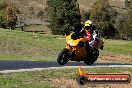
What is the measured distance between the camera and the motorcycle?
898 cm

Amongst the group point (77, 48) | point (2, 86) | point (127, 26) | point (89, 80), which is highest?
point (77, 48)

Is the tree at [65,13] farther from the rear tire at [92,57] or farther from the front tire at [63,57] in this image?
the rear tire at [92,57]

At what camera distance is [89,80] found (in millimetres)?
8938

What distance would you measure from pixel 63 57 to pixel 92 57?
780mm

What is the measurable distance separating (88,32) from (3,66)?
806 inches

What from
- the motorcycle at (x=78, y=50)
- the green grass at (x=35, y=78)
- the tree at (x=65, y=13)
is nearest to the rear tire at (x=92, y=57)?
the motorcycle at (x=78, y=50)

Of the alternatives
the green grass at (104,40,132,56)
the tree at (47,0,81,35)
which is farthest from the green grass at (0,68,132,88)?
the green grass at (104,40,132,56)

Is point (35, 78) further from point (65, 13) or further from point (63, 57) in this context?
point (65, 13)

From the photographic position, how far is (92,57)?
952cm

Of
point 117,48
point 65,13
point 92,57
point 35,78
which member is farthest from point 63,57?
point 117,48

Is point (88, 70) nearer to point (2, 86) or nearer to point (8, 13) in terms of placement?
point (2, 86)

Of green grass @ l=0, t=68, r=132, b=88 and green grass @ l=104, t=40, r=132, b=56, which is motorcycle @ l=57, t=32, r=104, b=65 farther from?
green grass @ l=104, t=40, r=132, b=56

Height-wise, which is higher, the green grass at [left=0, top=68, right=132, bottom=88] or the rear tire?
the rear tire

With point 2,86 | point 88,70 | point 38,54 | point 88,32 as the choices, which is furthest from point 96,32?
point 38,54
